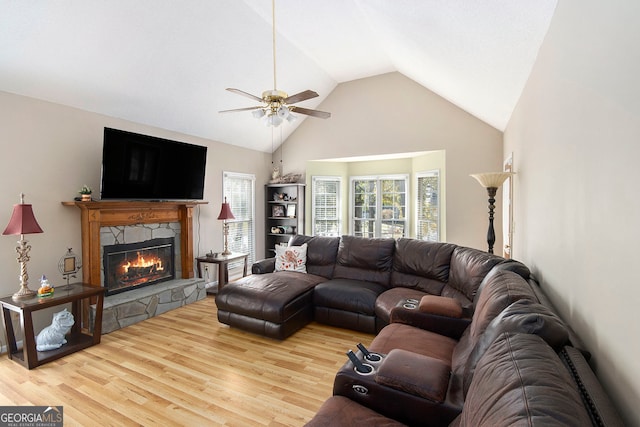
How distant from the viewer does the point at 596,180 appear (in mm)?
1171

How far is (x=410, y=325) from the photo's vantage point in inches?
96.0

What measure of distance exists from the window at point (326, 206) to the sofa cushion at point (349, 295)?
2717 mm

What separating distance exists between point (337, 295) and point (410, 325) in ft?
3.96

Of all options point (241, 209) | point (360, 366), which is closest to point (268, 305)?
point (360, 366)

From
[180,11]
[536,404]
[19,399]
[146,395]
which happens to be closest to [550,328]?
[536,404]

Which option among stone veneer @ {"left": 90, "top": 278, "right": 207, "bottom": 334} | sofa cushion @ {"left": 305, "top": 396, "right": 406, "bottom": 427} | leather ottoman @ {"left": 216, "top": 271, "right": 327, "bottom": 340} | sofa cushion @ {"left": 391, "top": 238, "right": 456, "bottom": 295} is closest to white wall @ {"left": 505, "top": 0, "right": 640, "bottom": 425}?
sofa cushion @ {"left": 305, "top": 396, "right": 406, "bottom": 427}

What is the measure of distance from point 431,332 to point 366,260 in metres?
1.66

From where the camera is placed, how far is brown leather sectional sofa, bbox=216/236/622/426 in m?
0.86

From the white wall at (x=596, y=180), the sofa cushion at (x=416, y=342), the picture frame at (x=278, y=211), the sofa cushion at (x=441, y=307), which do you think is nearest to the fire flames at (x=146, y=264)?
the picture frame at (x=278, y=211)

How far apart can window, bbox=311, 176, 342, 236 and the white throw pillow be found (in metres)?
2.03

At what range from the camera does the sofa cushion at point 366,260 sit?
3.89 m

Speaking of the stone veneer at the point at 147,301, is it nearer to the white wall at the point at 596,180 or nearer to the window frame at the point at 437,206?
the window frame at the point at 437,206

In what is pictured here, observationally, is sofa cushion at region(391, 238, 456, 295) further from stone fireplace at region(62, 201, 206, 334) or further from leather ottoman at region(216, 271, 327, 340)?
stone fireplace at region(62, 201, 206, 334)

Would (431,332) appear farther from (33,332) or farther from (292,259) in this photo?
(33,332)
